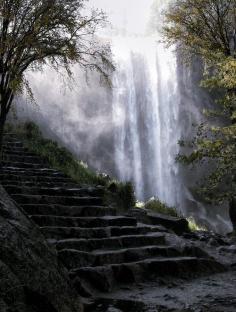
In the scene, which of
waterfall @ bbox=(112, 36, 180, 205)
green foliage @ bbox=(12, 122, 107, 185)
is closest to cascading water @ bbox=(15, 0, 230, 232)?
waterfall @ bbox=(112, 36, 180, 205)

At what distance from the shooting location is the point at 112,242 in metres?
8.05

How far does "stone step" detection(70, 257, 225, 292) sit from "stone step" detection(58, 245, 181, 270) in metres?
0.22

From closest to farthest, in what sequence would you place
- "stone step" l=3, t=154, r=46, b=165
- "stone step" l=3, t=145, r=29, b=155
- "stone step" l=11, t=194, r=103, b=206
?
"stone step" l=11, t=194, r=103, b=206, "stone step" l=3, t=154, r=46, b=165, "stone step" l=3, t=145, r=29, b=155

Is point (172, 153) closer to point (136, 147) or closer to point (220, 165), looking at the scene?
point (136, 147)

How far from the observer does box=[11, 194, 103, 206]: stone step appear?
9.23 meters

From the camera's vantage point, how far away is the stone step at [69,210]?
888 cm

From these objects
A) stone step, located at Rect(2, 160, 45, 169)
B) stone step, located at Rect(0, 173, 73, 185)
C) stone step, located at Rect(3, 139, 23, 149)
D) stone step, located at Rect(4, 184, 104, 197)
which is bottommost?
stone step, located at Rect(4, 184, 104, 197)

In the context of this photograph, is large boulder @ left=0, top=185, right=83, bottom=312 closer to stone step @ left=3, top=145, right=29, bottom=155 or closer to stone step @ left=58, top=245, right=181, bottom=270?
stone step @ left=58, top=245, right=181, bottom=270

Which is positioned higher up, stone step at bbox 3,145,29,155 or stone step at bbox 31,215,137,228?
stone step at bbox 3,145,29,155

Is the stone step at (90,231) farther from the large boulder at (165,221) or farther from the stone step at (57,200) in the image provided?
the large boulder at (165,221)

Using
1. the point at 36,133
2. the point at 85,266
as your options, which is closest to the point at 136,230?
the point at 85,266

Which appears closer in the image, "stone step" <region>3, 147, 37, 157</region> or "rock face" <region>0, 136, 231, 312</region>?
"rock face" <region>0, 136, 231, 312</region>

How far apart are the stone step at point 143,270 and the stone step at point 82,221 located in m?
1.67

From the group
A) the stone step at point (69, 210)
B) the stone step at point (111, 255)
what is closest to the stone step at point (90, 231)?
the stone step at point (111, 255)
